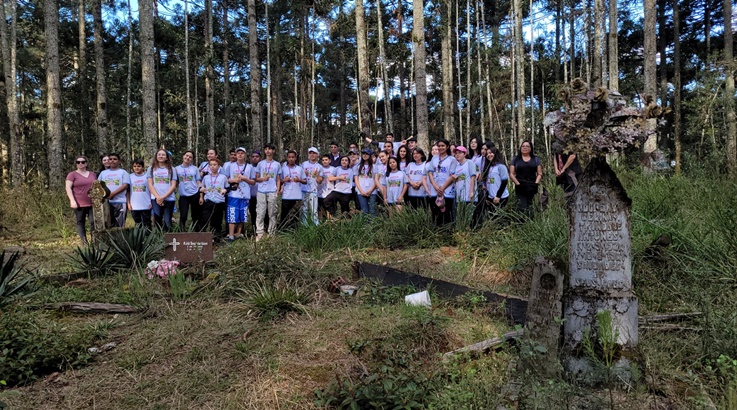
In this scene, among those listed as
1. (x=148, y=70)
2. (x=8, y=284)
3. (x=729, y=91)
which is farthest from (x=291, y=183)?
(x=729, y=91)

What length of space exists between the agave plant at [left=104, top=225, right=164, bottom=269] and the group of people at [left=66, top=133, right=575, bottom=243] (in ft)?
4.71

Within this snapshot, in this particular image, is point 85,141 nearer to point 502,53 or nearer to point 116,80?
point 116,80

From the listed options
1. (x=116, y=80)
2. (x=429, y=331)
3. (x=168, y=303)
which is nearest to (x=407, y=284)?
(x=429, y=331)

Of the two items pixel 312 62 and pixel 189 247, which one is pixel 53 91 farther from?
pixel 312 62

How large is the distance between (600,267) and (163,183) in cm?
666

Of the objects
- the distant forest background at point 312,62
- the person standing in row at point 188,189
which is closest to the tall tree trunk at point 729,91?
the distant forest background at point 312,62

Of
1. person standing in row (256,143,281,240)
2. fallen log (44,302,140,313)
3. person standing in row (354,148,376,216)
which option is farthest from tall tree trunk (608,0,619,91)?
fallen log (44,302,140,313)

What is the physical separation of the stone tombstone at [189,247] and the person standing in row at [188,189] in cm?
232

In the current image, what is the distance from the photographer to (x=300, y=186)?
8062 mm

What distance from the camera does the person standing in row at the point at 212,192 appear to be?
7.57 meters

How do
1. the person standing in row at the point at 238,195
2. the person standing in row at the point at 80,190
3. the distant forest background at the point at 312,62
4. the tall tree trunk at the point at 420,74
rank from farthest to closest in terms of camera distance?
the distant forest background at the point at 312,62 < the tall tree trunk at the point at 420,74 < the person standing in row at the point at 238,195 < the person standing in row at the point at 80,190

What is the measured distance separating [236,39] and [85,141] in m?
10.5

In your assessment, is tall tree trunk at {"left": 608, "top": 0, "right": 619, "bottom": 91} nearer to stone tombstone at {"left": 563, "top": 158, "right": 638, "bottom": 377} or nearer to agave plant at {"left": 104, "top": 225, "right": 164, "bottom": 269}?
stone tombstone at {"left": 563, "top": 158, "right": 638, "bottom": 377}

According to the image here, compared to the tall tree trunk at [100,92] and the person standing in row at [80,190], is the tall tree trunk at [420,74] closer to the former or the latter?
the person standing in row at [80,190]
